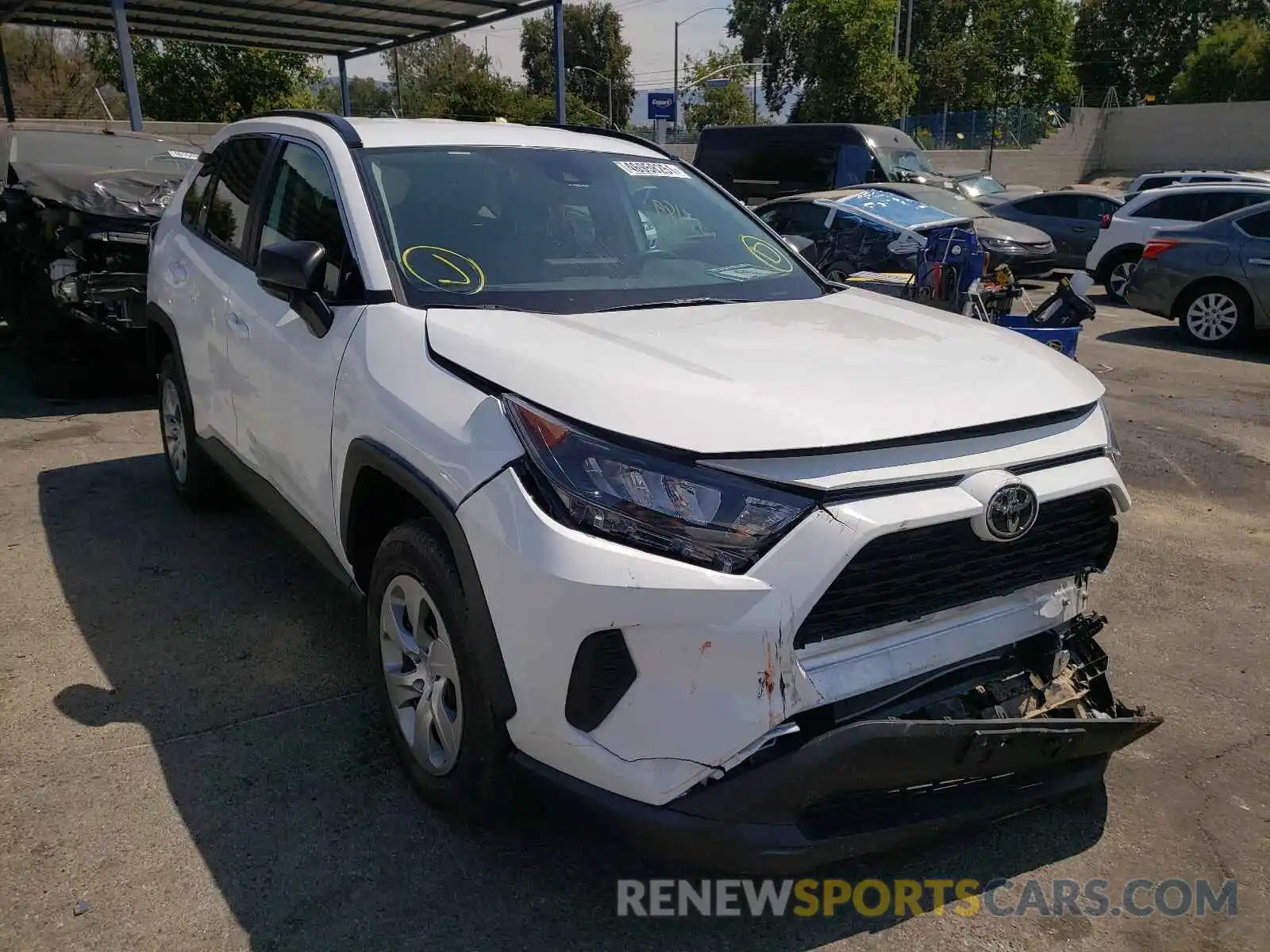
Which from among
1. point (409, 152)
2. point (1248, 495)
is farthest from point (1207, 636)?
point (409, 152)

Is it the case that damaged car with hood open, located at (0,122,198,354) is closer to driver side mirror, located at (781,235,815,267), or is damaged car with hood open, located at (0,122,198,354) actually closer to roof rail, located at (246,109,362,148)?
roof rail, located at (246,109,362,148)

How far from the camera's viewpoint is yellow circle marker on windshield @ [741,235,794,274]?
380cm

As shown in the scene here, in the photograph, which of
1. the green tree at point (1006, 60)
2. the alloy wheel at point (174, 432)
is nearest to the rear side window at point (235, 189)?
the alloy wheel at point (174, 432)

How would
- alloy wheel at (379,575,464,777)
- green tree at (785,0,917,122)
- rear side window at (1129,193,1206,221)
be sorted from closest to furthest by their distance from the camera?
alloy wheel at (379,575,464,777), rear side window at (1129,193,1206,221), green tree at (785,0,917,122)

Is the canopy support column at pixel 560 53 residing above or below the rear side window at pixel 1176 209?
above

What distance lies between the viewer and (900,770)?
2.25m

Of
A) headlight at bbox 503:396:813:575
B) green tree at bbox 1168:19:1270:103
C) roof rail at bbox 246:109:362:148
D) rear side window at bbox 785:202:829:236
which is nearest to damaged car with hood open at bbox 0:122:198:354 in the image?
roof rail at bbox 246:109:362:148

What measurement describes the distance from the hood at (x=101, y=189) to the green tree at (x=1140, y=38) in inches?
2461

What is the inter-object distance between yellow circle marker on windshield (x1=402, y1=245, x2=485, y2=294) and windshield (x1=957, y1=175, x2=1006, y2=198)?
17.1m

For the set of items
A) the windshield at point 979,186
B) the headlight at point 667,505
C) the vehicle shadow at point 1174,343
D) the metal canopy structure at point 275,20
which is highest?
the metal canopy structure at point 275,20

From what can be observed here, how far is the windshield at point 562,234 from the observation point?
312 cm

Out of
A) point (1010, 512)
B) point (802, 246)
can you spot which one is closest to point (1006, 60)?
point (802, 246)

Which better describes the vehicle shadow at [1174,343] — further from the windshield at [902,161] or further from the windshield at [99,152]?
the windshield at [99,152]

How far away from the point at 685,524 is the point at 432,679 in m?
0.96
